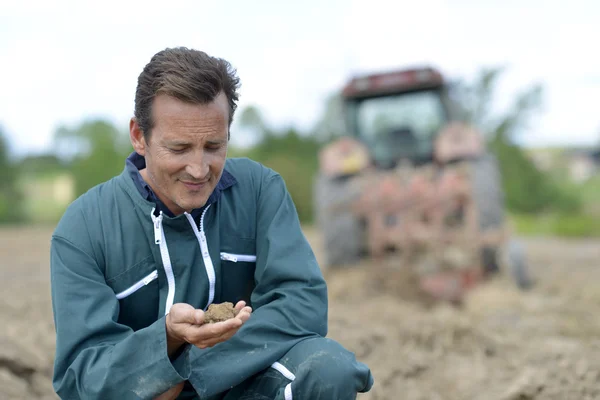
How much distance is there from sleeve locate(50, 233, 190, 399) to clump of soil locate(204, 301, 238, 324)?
0.43 feet

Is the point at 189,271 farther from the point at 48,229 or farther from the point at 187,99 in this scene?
the point at 48,229

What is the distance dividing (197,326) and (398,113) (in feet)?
19.4

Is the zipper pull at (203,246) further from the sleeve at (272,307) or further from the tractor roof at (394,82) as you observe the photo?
the tractor roof at (394,82)

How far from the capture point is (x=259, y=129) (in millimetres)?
20547

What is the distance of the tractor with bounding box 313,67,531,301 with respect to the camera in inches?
228

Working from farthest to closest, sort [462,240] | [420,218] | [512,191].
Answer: [512,191], [420,218], [462,240]

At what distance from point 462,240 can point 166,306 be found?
154 inches

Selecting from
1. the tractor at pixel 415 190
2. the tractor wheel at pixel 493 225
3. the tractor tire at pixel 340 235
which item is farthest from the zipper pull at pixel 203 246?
the tractor wheel at pixel 493 225

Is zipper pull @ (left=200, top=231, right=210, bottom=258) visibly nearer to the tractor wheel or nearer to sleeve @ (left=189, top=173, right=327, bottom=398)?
sleeve @ (left=189, top=173, right=327, bottom=398)

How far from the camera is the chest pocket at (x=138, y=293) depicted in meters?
2.16

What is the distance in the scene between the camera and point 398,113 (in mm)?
7527

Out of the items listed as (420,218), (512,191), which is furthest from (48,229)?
(420,218)

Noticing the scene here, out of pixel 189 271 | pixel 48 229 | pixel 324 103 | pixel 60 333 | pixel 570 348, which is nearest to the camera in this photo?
pixel 60 333

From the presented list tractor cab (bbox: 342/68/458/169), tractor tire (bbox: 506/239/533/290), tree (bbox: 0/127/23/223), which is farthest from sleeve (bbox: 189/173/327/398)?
tree (bbox: 0/127/23/223)
